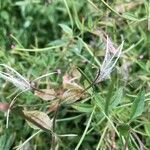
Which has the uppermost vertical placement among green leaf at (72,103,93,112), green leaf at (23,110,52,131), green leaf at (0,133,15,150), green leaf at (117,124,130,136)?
green leaf at (23,110,52,131)

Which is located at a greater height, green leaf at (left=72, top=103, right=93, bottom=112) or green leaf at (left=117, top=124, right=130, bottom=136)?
green leaf at (left=117, top=124, right=130, bottom=136)

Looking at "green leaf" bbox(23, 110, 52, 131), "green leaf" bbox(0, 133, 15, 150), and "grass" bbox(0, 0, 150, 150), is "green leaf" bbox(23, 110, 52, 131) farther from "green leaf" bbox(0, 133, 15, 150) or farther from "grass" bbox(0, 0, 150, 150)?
"green leaf" bbox(0, 133, 15, 150)

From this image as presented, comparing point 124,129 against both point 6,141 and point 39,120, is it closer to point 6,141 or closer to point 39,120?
point 39,120

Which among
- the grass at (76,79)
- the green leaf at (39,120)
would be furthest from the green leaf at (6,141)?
the green leaf at (39,120)

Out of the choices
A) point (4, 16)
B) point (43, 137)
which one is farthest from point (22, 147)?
point (4, 16)

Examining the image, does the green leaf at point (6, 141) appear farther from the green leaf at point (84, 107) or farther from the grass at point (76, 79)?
the green leaf at point (84, 107)

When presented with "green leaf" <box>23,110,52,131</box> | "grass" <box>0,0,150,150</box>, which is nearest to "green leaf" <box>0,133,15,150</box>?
"grass" <box>0,0,150,150</box>

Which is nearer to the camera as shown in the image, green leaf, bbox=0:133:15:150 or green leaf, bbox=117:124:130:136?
green leaf, bbox=117:124:130:136

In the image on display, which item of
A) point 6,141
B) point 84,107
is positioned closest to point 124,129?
point 84,107
